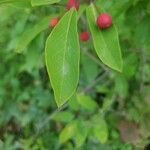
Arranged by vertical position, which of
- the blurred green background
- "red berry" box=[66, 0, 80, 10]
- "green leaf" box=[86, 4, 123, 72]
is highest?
"red berry" box=[66, 0, 80, 10]

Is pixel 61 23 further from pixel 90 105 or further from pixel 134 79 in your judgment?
pixel 134 79

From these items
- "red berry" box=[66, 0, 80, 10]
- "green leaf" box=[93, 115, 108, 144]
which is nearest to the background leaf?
"red berry" box=[66, 0, 80, 10]

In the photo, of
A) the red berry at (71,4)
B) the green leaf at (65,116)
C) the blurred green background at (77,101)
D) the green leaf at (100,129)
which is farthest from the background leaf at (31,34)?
the green leaf at (65,116)

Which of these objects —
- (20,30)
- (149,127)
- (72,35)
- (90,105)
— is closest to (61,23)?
(72,35)

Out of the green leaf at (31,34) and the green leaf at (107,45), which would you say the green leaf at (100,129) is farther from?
the green leaf at (107,45)

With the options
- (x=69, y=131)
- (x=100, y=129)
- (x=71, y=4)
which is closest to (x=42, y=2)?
(x=71, y=4)

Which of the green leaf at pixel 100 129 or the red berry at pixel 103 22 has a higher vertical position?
the red berry at pixel 103 22

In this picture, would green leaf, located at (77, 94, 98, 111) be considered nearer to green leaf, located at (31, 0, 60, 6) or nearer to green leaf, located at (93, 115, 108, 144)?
green leaf, located at (93, 115, 108, 144)
